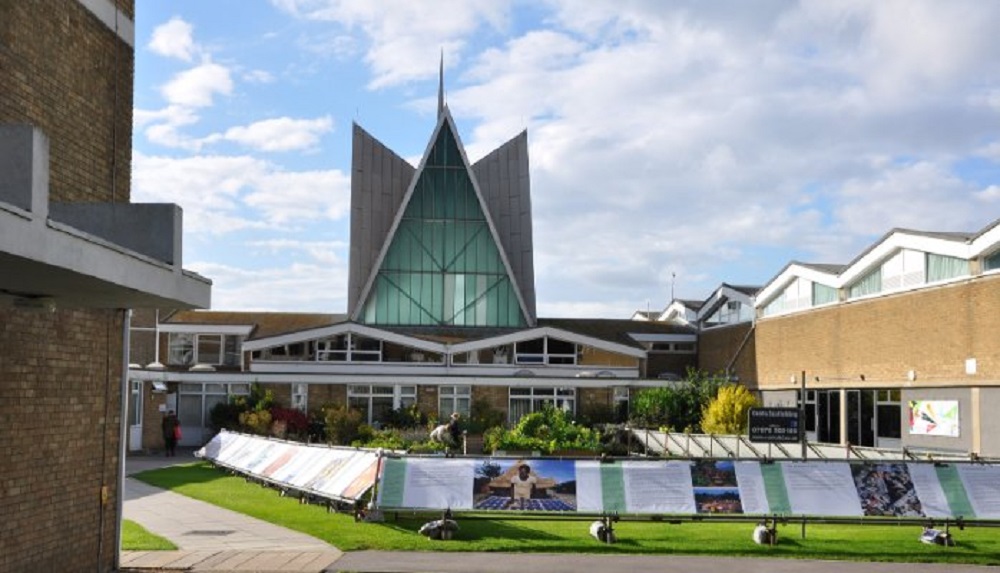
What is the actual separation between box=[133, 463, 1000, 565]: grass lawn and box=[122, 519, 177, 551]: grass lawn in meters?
1.98

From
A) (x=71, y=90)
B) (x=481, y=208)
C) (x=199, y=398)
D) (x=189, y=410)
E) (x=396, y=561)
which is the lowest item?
(x=396, y=561)

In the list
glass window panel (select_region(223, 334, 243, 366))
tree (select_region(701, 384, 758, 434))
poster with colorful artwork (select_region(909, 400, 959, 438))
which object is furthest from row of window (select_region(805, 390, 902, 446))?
glass window panel (select_region(223, 334, 243, 366))

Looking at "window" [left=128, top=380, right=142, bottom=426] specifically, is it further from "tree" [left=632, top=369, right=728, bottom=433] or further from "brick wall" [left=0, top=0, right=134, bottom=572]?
"brick wall" [left=0, top=0, right=134, bottom=572]

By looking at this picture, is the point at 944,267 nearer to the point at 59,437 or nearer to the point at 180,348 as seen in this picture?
the point at 59,437

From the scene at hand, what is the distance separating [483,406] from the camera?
131 feet

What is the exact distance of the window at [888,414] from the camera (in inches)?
1193

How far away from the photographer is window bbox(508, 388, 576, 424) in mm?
40938

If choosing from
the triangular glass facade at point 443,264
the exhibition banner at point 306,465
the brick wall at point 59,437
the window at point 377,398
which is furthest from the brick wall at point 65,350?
the triangular glass facade at point 443,264

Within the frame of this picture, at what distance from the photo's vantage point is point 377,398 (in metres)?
41.0

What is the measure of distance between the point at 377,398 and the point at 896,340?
18360 mm

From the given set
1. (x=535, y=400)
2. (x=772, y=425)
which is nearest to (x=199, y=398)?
(x=535, y=400)

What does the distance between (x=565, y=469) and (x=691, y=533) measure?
6.80 ft

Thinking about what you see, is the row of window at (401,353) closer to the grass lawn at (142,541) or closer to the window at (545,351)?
the window at (545,351)

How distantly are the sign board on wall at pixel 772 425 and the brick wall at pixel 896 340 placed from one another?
7.63m
